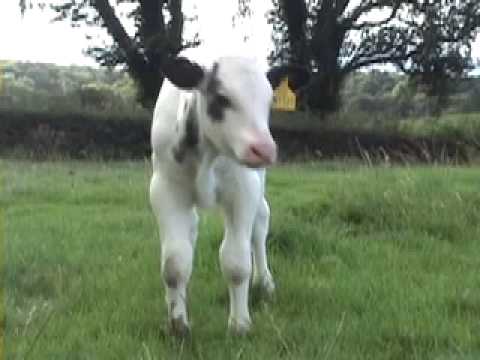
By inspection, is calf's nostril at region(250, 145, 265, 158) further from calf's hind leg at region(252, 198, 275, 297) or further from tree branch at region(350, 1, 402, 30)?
tree branch at region(350, 1, 402, 30)

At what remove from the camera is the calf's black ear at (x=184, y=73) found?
3.38 m

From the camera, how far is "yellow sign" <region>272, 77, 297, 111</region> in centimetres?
399

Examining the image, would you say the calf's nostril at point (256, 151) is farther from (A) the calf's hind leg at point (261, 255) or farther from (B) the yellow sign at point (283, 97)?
(A) the calf's hind leg at point (261, 255)

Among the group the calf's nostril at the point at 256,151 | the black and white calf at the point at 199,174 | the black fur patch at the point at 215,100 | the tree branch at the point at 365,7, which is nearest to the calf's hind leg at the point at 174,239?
the black and white calf at the point at 199,174

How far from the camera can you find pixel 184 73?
3.39 meters

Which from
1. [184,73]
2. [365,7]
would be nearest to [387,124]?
[365,7]

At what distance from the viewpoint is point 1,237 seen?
19.4ft

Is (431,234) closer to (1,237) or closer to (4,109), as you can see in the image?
(1,237)

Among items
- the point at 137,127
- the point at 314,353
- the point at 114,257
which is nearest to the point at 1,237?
the point at 114,257

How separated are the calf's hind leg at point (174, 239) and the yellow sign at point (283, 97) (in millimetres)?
614

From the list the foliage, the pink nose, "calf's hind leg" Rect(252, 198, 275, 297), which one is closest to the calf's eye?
the pink nose

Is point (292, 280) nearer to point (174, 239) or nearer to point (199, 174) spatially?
point (174, 239)

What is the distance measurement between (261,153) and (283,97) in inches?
44.6

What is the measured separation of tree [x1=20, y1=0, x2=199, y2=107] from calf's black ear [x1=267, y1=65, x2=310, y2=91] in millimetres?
15824
